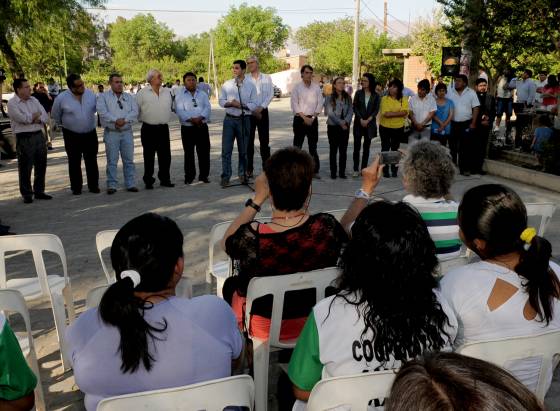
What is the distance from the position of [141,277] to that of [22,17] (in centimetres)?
1801

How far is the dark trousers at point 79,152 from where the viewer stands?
8141mm

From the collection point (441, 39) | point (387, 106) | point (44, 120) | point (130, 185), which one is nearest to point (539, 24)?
point (387, 106)

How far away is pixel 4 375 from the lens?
5.77 ft

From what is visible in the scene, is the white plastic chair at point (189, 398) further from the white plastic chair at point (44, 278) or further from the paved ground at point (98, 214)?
the white plastic chair at point (44, 278)

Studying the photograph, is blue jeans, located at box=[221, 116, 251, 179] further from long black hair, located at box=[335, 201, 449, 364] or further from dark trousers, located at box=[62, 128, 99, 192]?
long black hair, located at box=[335, 201, 449, 364]

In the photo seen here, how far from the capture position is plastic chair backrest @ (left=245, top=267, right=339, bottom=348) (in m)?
2.48

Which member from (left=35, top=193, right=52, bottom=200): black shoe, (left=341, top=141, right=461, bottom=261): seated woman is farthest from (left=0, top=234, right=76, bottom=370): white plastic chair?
(left=35, top=193, right=52, bottom=200): black shoe

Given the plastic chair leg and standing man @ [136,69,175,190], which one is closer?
the plastic chair leg

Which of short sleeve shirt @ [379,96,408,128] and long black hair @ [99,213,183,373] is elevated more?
short sleeve shirt @ [379,96,408,128]

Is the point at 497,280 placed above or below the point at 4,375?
above

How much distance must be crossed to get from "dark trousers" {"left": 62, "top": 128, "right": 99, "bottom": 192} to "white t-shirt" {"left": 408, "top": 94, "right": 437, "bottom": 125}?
5433 millimetres

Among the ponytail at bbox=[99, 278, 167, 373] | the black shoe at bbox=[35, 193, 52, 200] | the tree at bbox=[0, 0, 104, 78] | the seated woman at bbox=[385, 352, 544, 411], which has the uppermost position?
the tree at bbox=[0, 0, 104, 78]

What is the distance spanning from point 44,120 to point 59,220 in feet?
6.17

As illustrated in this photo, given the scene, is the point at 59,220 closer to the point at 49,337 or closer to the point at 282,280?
the point at 49,337
